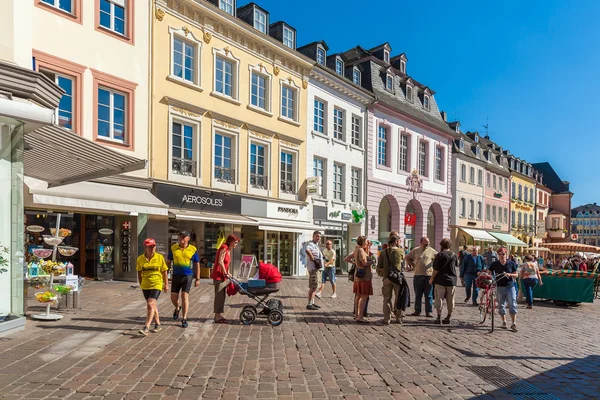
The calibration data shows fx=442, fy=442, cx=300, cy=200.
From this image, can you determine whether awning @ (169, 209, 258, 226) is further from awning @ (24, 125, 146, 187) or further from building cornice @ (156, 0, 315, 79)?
building cornice @ (156, 0, 315, 79)

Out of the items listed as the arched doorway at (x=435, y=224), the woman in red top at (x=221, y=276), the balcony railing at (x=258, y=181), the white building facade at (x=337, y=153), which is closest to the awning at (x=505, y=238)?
the arched doorway at (x=435, y=224)

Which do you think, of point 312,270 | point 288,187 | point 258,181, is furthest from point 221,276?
point 288,187

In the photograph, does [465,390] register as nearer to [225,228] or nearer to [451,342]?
[451,342]

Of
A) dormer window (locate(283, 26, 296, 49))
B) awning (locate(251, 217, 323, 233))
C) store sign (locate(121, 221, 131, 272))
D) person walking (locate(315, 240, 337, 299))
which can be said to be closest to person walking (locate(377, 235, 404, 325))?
person walking (locate(315, 240, 337, 299))

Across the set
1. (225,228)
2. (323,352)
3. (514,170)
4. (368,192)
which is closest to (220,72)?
(225,228)

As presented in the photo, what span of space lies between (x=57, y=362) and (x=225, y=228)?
1284 centimetres

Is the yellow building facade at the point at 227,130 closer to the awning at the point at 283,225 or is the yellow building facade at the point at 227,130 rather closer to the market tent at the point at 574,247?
the awning at the point at 283,225

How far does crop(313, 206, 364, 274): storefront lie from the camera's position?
22.7 m

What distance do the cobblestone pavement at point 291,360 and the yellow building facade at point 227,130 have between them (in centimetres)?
813

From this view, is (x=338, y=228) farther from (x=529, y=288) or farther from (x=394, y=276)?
(x=394, y=276)

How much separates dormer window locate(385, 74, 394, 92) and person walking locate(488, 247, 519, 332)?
2108 cm

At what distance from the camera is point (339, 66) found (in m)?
25.3

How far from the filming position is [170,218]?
52.5ft

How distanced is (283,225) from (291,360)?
44.9ft
